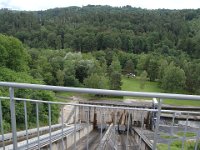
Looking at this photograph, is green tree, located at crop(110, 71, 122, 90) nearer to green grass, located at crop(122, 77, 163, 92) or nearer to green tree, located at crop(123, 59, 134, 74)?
green grass, located at crop(122, 77, 163, 92)

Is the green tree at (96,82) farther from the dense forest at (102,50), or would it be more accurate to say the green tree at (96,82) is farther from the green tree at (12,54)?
the green tree at (12,54)

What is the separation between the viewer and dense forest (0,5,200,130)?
3347cm

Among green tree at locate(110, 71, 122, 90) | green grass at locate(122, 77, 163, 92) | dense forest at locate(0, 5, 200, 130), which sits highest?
dense forest at locate(0, 5, 200, 130)

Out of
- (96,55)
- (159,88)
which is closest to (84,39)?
(96,55)

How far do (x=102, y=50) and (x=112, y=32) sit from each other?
38.4ft

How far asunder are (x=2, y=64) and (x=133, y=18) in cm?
6894

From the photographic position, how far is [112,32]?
244 feet

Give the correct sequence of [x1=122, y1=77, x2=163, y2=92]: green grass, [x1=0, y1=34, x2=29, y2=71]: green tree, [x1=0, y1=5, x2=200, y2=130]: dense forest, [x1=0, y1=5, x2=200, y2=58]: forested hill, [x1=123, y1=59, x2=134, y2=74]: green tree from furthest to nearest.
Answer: [x1=0, y1=5, x2=200, y2=58]: forested hill < [x1=123, y1=59, x2=134, y2=74]: green tree < [x1=122, y1=77, x2=163, y2=92]: green grass < [x1=0, y1=5, x2=200, y2=130]: dense forest < [x1=0, y1=34, x2=29, y2=71]: green tree

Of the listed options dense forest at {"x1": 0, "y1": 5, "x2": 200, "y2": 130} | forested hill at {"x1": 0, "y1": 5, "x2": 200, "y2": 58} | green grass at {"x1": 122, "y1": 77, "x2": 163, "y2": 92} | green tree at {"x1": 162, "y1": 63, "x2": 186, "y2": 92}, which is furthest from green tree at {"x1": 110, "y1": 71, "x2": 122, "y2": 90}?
forested hill at {"x1": 0, "y1": 5, "x2": 200, "y2": 58}

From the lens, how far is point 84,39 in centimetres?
6762

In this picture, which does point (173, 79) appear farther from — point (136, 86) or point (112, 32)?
point (112, 32)

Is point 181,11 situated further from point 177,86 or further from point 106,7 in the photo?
point 177,86

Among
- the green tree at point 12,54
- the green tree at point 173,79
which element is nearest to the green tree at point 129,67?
the green tree at point 173,79

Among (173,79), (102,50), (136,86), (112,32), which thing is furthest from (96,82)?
(112,32)
